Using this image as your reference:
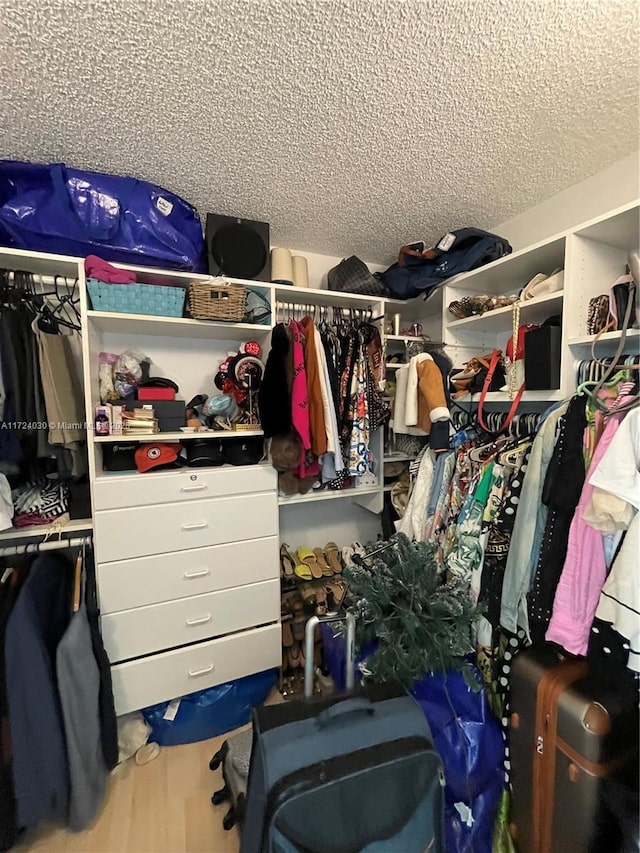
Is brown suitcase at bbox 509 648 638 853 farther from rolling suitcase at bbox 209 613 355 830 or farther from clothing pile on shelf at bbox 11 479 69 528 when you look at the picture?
clothing pile on shelf at bbox 11 479 69 528

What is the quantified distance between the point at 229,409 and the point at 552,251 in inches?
60.1

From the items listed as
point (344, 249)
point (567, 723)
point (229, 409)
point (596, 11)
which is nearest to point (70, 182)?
point (229, 409)

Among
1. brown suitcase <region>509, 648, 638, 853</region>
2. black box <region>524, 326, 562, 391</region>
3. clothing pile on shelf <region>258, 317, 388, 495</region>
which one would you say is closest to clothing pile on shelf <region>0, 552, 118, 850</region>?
clothing pile on shelf <region>258, 317, 388, 495</region>

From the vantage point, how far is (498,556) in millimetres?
1291

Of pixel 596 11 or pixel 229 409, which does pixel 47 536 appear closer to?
pixel 229 409

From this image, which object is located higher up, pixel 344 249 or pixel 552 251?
pixel 344 249

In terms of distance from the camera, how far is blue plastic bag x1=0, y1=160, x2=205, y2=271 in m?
1.35

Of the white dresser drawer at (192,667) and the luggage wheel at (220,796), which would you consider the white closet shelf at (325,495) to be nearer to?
the white dresser drawer at (192,667)

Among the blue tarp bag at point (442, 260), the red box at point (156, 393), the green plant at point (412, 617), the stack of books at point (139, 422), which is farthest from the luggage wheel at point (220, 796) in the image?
the blue tarp bag at point (442, 260)

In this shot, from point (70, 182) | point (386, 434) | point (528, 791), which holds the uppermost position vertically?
point (70, 182)

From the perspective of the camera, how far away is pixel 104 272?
1.43m

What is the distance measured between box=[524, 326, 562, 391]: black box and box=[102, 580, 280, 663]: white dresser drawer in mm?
1459

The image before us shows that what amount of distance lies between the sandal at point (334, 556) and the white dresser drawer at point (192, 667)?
1.54ft

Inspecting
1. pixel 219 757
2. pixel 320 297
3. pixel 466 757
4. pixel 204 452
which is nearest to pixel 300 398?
pixel 204 452
